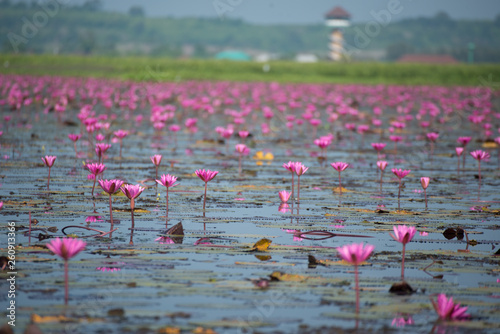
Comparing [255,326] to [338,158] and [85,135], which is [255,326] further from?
[85,135]

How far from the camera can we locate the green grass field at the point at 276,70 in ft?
141

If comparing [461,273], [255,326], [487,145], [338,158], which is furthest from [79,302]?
[487,145]

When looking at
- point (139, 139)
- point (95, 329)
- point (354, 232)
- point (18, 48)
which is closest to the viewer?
point (95, 329)

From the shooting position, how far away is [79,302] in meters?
3.10

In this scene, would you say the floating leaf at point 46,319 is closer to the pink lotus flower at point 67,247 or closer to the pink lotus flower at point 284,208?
the pink lotus flower at point 67,247

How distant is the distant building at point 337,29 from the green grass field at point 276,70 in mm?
49430

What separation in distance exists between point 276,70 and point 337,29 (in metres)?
57.6

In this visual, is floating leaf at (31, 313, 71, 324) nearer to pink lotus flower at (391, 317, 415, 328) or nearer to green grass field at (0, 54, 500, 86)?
pink lotus flower at (391, 317, 415, 328)

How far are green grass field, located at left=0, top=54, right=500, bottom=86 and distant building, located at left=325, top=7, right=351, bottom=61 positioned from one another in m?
49.4

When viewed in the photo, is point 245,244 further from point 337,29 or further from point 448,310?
point 337,29

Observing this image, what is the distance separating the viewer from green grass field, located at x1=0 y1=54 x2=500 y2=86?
1689 inches

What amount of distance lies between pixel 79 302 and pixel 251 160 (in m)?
5.87

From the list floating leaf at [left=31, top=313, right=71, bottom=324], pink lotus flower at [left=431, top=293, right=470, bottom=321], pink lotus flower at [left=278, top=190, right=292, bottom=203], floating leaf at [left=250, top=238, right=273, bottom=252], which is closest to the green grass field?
pink lotus flower at [left=278, top=190, right=292, bottom=203]

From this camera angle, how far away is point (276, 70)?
5197cm
